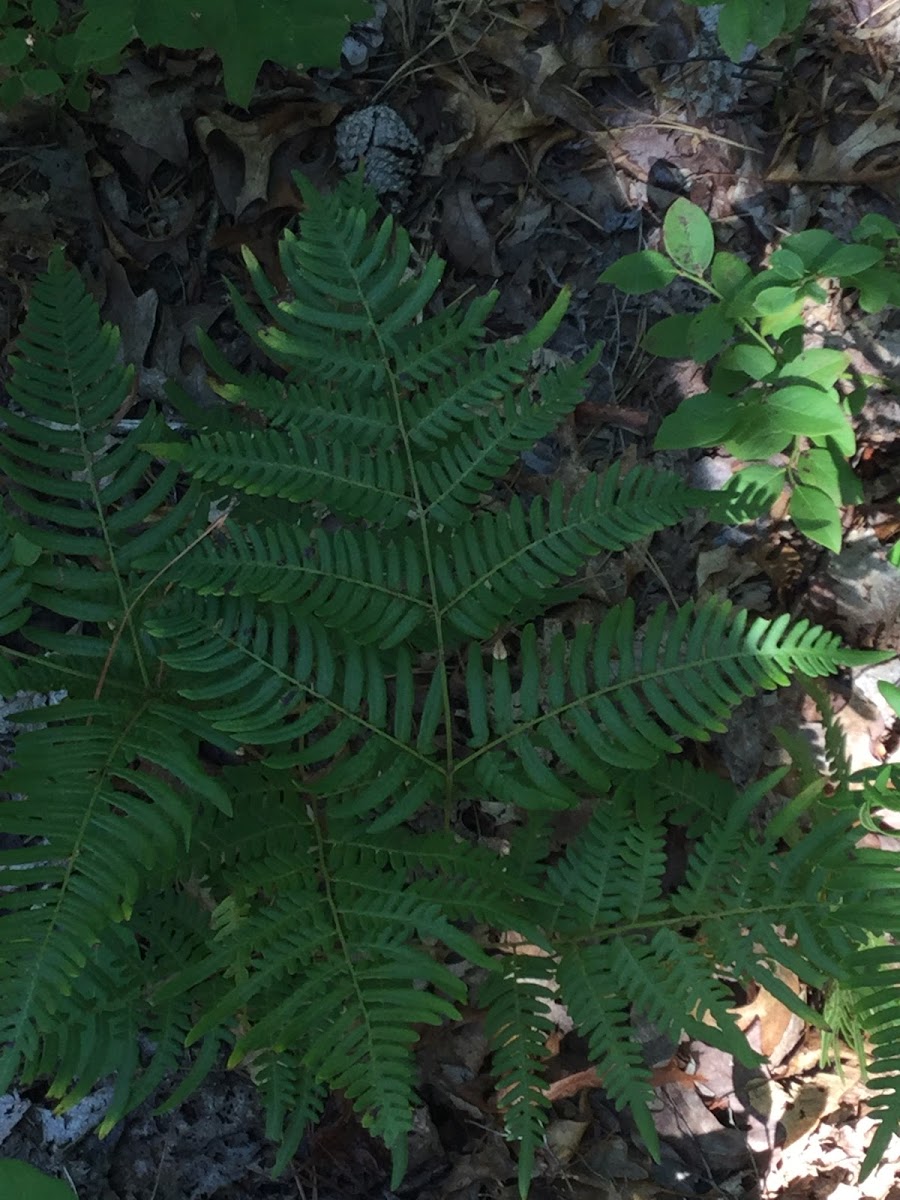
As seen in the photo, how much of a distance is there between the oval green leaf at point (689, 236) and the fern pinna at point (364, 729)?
67 centimetres

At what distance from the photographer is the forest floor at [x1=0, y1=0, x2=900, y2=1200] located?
238 centimetres

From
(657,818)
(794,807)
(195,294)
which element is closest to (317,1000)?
(657,818)

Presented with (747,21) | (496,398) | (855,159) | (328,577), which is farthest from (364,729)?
(855,159)

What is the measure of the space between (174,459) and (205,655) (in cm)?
35

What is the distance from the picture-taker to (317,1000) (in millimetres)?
1586

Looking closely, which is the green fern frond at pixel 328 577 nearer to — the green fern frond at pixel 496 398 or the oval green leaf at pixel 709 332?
the green fern frond at pixel 496 398

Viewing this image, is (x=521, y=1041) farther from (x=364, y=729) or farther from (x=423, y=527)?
(x=423, y=527)

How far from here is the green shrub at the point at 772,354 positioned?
6.89 ft

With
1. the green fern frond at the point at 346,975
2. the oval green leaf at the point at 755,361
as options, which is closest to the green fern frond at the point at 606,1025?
the green fern frond at the point at 346,975

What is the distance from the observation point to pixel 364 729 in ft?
6.08

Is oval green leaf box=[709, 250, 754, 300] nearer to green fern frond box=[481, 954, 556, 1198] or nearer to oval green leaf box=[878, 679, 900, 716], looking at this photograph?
oval green leaf box=[878, 679, 900, 716]

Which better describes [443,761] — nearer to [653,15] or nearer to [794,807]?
[794,807]

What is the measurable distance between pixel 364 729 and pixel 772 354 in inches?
47.9

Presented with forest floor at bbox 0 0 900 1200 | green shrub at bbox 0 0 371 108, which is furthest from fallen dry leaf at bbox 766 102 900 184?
green shrub at bbox 0 0 371 108
